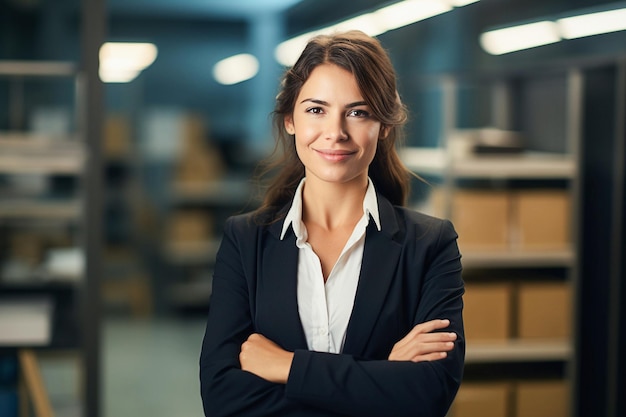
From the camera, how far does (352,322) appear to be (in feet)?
5.15

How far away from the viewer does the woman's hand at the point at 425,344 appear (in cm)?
157

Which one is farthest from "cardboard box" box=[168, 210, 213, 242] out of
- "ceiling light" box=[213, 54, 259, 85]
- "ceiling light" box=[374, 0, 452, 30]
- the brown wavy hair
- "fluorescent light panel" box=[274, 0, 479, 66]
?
the brown wavy hair

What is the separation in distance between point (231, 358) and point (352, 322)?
0.25m

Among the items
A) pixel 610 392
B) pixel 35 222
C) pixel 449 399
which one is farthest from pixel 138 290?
pixel 449 399

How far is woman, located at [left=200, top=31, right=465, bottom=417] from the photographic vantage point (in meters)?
1.55

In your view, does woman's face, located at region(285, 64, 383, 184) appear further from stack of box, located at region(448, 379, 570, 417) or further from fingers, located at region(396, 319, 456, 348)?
stack of box, located at region(448, 379, 570, 417)

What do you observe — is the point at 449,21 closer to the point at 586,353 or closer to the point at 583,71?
the point at 583,71

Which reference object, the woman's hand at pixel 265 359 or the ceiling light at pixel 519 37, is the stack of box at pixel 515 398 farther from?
the woman's hand at pixel 265 359

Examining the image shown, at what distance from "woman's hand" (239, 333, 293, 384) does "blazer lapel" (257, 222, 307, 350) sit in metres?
0.02

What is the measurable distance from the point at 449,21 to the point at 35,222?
2.60 metres

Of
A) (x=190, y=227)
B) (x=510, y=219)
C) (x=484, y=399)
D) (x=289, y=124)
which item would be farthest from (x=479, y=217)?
(x=190, y=227)

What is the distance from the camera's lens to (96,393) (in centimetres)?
287

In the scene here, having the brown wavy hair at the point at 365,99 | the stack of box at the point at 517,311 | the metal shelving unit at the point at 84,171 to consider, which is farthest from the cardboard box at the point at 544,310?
the brown wavy hair at the point at 365,99

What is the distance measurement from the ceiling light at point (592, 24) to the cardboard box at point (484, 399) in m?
1.59
